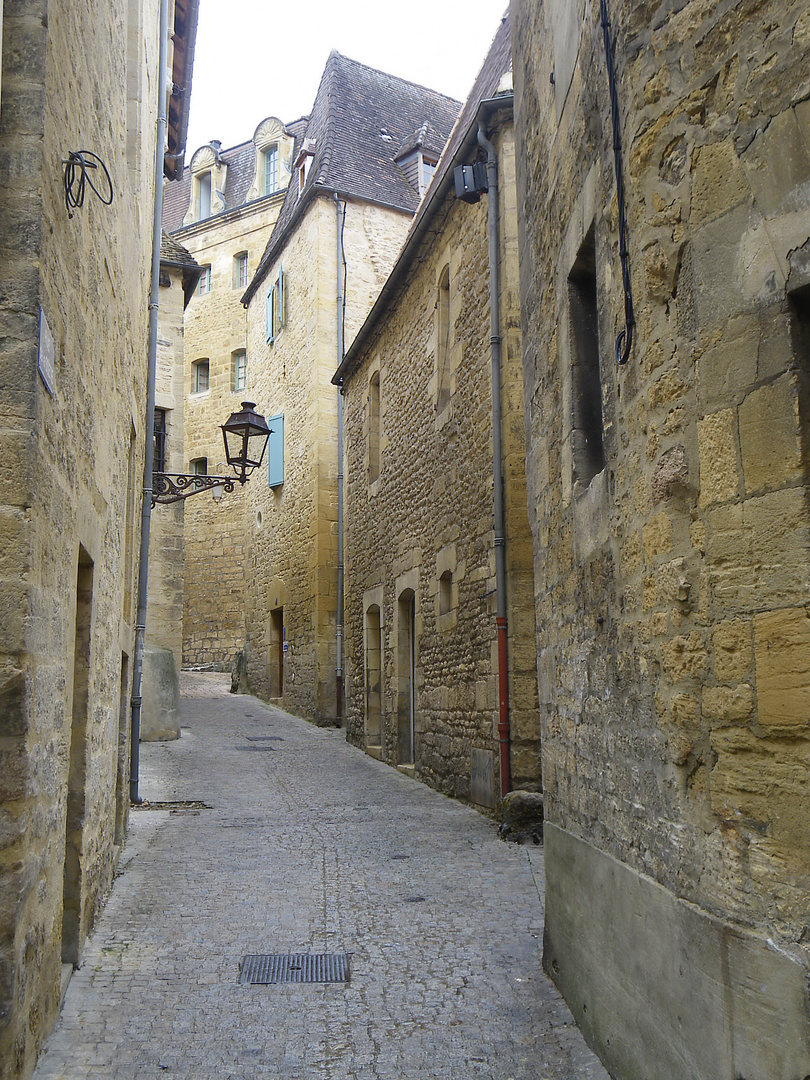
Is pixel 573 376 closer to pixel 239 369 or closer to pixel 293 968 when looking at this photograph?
pixel 293 968

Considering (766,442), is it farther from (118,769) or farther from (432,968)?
(118,769)

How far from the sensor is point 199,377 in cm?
2769

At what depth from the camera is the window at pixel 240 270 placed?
2728 cm

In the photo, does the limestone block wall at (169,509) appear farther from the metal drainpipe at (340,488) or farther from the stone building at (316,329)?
the metal drainpipe at (340,488)

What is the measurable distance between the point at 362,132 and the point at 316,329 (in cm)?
525

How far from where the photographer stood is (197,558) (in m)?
25.6

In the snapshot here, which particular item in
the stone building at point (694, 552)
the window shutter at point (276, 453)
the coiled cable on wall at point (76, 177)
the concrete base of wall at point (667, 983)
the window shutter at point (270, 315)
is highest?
the window shutter at point (270, 315)

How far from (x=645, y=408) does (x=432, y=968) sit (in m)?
2.85

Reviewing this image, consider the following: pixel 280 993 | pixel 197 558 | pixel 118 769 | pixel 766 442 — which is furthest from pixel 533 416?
pixel 197 558

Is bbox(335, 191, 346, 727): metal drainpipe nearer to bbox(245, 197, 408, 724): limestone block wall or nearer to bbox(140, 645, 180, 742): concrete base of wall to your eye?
bbox(245, 197, 408, 724): limestone block wall

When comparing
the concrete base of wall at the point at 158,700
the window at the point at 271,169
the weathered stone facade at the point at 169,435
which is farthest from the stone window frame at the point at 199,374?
the concrete base of wall at the point at 158,700

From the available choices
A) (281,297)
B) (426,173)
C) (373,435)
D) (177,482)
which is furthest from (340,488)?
(426,173)

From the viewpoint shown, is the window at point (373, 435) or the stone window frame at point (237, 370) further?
the stone window frame at point (237, 370)

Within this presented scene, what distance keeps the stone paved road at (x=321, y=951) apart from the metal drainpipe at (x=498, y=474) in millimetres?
783
